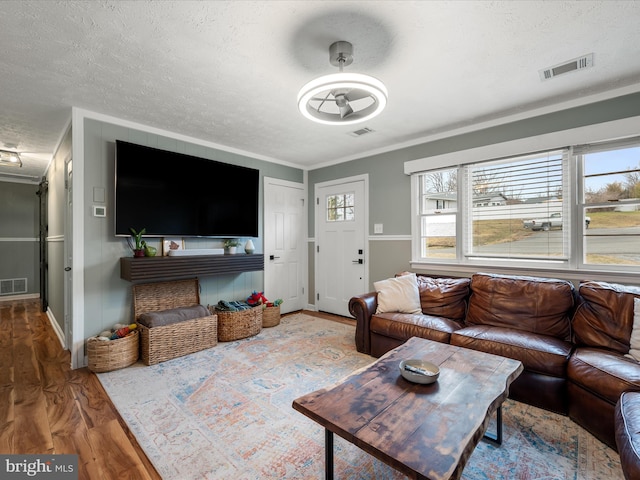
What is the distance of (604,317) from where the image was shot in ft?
7.18

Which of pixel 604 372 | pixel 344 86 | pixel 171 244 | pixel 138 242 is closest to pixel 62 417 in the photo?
pixel 138 242

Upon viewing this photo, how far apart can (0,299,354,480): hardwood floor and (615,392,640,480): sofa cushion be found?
208cm

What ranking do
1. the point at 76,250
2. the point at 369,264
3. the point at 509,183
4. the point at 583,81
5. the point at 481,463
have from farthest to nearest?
the point at 369,264
the point at 509,183
the point at 76,250
the point at 583,81
the point at 481,463

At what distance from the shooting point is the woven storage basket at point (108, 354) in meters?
2.66

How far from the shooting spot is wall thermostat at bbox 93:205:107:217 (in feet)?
9.61

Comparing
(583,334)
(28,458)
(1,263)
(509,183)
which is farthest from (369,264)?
(1,263)

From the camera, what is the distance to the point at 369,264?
13.9ft

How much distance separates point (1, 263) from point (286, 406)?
6754 millimetres

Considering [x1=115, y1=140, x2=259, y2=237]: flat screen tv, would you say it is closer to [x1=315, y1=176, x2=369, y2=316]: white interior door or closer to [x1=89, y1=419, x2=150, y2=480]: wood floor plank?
[x1=315, y1=176, x2=369, y2=316]: white interior door

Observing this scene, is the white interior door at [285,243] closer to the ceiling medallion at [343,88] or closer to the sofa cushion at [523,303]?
the ceiling medallion at [343,88]

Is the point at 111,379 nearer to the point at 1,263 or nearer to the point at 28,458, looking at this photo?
the point at 28,458

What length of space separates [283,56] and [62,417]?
2890 millimetres

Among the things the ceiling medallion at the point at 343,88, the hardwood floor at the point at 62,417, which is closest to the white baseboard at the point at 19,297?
the hardwood floor at the point at 62,417

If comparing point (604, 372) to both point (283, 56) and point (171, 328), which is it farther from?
point (171, 328)
